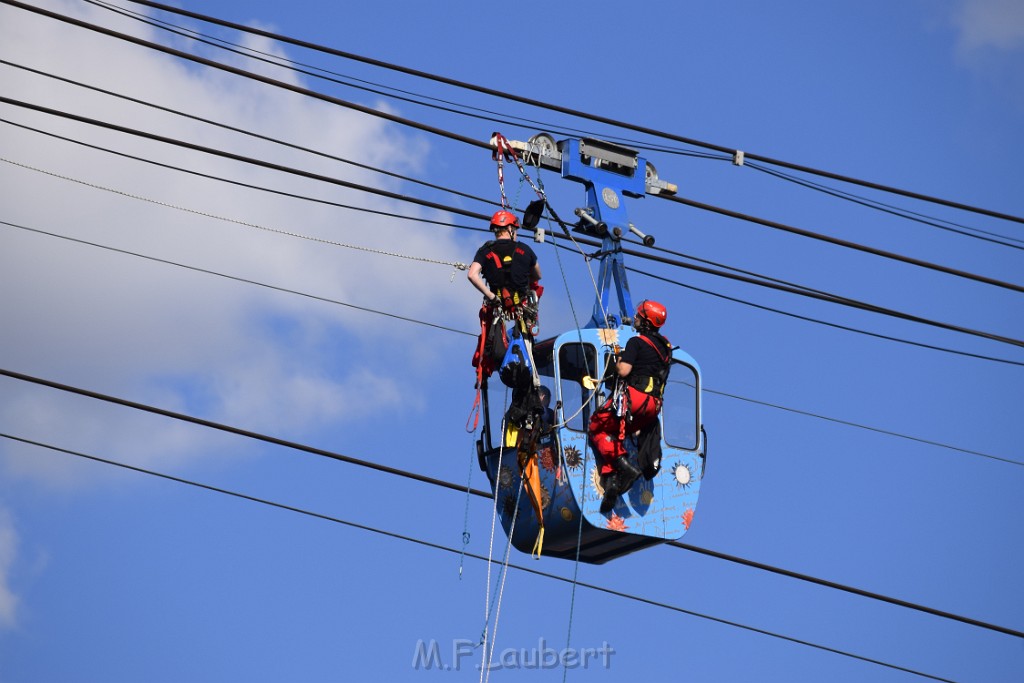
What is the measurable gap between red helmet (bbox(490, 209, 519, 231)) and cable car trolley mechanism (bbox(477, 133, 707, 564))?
64 cm

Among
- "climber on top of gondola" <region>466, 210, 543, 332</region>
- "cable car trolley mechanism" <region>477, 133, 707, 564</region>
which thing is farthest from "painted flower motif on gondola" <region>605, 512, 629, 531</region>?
"climber on top of gondola" <region>466, 210, 543, 332</region>

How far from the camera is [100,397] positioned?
67.2 ft

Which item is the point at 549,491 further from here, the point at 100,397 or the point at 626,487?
the point at 100,397

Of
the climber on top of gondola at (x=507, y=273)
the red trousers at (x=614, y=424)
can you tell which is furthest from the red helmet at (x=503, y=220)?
the red trousers at (x=614, y=424)

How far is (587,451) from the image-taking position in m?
20.6

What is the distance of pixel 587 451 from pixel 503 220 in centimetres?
243

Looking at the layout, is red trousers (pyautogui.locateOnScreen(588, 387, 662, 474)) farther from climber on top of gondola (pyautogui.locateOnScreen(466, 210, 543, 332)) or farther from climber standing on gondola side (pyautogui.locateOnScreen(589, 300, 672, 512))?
climber on top of gondola (pyautogui.locateOnScreen(466, 210, 543, 332))

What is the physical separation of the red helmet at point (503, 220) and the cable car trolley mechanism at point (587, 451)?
64cm

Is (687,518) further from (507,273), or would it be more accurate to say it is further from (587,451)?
(507,273)

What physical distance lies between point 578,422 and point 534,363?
2.51 feet

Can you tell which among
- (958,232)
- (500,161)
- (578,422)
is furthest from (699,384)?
(958,232)

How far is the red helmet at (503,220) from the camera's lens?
20875 mm

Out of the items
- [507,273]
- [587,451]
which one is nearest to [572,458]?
[587,451]

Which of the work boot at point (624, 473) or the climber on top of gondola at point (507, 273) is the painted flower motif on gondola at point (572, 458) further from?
the climber on top of gondola at point (507, 273)
